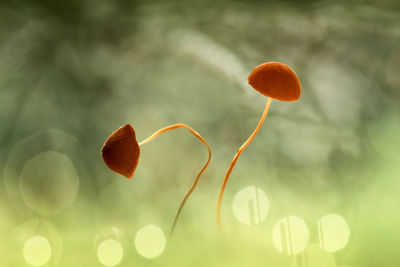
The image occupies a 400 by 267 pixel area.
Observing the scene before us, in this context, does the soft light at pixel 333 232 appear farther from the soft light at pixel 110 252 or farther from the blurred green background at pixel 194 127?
the soft light at pixel 110 252

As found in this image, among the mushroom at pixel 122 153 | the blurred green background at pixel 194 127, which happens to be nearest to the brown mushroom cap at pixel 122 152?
the mushroom at pixel 122 153

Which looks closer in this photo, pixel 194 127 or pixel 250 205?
pixel 250 205

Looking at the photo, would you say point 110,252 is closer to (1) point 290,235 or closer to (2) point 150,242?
(2) point 150,242

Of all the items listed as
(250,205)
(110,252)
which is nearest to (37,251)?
(110,252)

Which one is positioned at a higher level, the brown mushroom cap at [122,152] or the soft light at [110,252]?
the brown mushroom cap at [122,152]

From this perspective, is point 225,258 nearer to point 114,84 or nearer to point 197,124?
point 197,124

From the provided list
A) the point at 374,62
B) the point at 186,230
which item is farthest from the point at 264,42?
the point at 186,230
